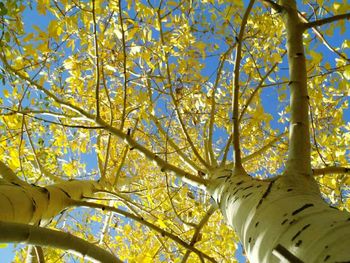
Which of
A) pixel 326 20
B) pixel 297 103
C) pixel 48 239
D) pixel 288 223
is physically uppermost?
pixel 326 20

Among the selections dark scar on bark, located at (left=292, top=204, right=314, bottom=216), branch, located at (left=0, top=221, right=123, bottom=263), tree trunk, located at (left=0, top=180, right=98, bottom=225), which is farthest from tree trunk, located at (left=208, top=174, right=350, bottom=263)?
tree trunk, located at (left=0, top=180, right=98, bottom=225)

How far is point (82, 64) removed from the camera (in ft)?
12.1

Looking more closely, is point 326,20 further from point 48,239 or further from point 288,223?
point 48,239

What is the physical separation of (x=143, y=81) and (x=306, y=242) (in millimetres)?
3138

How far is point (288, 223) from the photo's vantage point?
3.01ft

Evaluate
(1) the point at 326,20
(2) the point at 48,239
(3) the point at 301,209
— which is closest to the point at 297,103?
(1) the point at 326,20

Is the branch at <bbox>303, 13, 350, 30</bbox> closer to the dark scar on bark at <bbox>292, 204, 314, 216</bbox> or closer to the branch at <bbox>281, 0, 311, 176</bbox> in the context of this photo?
the branch at <bbox>281, 0, 311, 176</bbox>

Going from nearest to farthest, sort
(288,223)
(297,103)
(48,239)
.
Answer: (288,223), (48,239), (297,103)

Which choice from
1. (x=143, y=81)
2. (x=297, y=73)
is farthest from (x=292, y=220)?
(x=143, y=81)

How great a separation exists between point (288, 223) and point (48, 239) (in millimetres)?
726

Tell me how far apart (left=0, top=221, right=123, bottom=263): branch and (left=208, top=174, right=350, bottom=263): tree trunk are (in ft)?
1.59

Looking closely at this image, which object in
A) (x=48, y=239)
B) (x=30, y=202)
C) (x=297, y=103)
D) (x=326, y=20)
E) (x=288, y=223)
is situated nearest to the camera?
(x=288, y=223)

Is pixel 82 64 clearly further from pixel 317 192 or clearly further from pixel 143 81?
pixel 317 192

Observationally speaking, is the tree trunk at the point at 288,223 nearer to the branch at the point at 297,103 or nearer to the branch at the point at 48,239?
the branch at the point at 297,103
